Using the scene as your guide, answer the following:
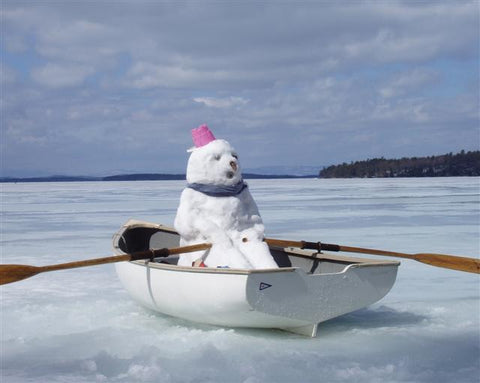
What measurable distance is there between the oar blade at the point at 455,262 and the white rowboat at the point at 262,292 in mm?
557

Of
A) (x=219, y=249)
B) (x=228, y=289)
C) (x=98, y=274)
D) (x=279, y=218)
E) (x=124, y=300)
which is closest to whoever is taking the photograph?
(x=228, y=289)

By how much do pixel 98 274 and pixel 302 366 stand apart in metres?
3.30

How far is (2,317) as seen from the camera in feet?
14.8

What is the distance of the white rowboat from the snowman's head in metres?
0.74

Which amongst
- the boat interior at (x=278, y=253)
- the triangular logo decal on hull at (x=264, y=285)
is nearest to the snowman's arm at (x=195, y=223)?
the boat interior at (x=278, y=253)

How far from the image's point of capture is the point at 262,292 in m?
3.54

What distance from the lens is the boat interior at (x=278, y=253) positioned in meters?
4.44

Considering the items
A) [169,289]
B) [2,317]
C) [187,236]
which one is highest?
[187,236]

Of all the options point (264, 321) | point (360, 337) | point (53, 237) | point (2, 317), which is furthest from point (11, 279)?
point (53, 237)

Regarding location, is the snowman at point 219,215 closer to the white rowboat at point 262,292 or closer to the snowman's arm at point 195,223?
the snowman's arm at point 195,223

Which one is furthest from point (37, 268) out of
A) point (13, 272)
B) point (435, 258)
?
point (435, 258)

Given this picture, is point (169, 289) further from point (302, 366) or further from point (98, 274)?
point (98, 274)

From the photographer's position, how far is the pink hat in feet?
15.4

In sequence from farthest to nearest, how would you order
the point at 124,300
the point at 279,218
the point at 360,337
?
1. the point at 279,218
2. the point at 124,300
3. the point at 360,337
